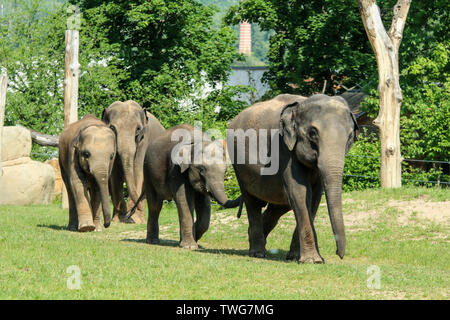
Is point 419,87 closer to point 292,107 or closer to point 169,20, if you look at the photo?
point 169,20

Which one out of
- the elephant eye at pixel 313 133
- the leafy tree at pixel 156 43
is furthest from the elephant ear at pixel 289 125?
the leafy tree at pixel 156 43

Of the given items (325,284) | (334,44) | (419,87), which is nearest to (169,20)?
(334,44)

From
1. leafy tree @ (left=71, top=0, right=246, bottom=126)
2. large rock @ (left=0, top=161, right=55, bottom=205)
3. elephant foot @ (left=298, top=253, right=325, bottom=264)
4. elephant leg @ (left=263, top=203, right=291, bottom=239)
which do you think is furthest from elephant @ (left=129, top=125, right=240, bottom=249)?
leafy tree @ (left=71, top=0, right=246, bottom=126)

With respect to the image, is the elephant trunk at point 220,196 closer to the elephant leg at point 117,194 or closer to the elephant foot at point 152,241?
the elephant foot at point 152,241

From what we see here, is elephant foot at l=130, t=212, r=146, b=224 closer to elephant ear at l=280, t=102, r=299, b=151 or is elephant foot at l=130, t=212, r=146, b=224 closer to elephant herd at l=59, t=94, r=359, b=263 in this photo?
elephant herd at l=59, t=94, r=359, b=263

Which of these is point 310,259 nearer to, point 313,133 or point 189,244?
point 313,133

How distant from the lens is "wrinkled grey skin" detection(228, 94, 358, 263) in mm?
12148

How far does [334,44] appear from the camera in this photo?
4031 cm

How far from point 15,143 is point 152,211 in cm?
1255

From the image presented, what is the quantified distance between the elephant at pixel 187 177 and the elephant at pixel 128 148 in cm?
431

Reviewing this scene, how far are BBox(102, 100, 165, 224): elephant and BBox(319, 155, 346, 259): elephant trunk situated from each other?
8.87m

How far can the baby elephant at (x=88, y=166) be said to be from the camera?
16.9 metres

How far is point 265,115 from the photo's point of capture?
45.9 ft

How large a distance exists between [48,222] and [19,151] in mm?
8132
